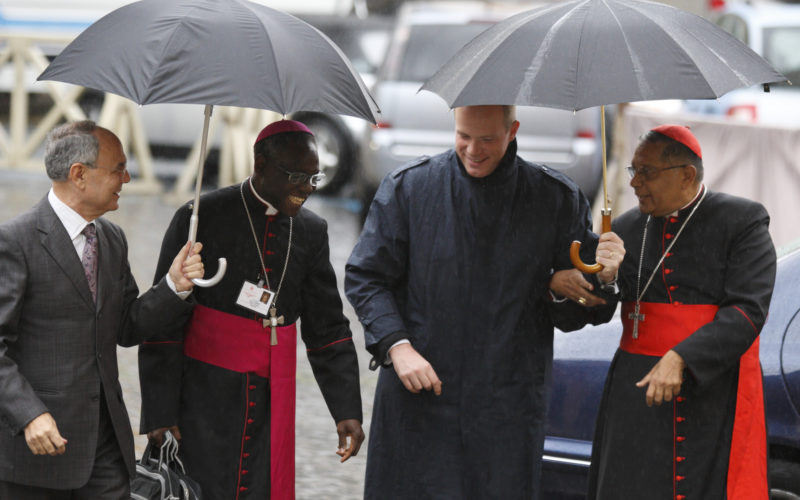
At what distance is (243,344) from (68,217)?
0.72m

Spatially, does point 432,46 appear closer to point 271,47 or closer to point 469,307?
point 469,307

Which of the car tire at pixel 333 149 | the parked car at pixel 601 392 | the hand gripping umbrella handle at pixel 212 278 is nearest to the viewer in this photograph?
the hand gripping umbrella handle at pixel 212 278

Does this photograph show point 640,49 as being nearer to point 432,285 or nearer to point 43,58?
point 432,285

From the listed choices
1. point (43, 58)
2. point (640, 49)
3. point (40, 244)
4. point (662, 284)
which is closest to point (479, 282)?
point (662, 284)

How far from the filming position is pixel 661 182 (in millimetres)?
4133

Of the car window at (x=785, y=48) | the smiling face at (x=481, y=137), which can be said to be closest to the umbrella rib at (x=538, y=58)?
the smiling face at (x=481, y=137)

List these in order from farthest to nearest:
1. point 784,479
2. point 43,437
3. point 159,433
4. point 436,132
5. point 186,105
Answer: point 186,105
point 436,132
point 784,479
point 159,433
point 43,437

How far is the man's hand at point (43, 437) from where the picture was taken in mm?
3520

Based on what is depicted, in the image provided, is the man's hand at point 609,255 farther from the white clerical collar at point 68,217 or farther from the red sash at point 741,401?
the white clerical collar at point 68,217

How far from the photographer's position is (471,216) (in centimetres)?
410

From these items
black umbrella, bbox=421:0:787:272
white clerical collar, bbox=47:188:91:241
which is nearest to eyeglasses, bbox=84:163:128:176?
white clerical collar, bbox=47:188:91:241

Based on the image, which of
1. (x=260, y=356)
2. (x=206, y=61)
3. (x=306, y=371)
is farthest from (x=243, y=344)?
(x=306, y=371)

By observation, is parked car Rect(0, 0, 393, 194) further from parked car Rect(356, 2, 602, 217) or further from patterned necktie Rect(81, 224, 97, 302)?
patterned necktie Rect(81, 224, 97, 302)

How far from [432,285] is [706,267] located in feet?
2.89
